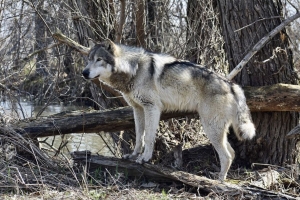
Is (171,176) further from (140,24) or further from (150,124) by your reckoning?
(140,24)

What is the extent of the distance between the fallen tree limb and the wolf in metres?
0.50

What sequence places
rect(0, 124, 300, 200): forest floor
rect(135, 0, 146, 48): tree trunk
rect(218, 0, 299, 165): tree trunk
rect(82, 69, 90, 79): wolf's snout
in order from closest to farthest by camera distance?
rect(0, 124, 300, 200): forest floor
rect(82, 69, 90, 79): wolf's snout
rect(218, 0, 299, 165): tree trunk
rect(135, 0, 146, 48): tree trunk

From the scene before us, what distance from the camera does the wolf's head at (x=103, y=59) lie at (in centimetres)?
689

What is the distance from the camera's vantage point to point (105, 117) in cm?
744

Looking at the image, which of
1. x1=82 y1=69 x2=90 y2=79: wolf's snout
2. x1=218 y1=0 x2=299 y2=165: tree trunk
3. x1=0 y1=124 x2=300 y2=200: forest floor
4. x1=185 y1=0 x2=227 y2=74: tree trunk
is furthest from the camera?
x1=185 y1=0 x2=227 y2=74: tree trunk

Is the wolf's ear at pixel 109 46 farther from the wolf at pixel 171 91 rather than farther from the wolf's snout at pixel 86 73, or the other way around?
the wolf's snout at pixel 86 73

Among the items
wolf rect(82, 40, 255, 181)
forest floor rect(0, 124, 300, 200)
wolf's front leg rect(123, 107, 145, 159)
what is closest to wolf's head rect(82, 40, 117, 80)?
wolf rect(82, 40, 255, 181)

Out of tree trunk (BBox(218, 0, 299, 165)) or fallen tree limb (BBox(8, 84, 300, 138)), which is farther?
tree trunk (BBox(218, 0, 299, 165))

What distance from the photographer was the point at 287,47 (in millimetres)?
8094

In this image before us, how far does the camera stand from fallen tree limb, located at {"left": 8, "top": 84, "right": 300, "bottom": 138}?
7301mm

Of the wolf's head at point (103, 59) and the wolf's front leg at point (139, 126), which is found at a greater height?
the wolf's head at point (103, 59)

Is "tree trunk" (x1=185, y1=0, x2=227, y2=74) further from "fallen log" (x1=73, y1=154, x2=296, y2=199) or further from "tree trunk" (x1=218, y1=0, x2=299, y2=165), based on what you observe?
"fallen log" (x1=73, y1=154, x2=296, y2=199)

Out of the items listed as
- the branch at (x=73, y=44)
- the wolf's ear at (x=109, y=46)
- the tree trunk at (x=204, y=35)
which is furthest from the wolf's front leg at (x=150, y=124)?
the tree trunk at (x=204, y=35)

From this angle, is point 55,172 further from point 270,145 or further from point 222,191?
point 270,145
